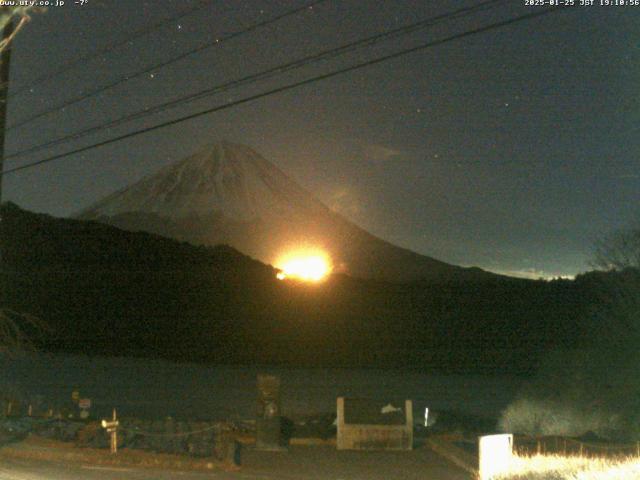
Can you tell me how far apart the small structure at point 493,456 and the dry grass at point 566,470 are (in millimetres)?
151

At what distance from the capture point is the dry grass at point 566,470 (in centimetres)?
1041

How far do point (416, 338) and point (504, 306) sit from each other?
8.96 m

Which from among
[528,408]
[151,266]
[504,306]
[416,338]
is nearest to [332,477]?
[528,408]

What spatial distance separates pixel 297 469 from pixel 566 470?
6.72 metres

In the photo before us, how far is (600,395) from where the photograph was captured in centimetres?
2517

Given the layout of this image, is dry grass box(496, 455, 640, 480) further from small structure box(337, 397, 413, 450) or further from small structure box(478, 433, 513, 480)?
small structure box(337, 397, 413, 450)

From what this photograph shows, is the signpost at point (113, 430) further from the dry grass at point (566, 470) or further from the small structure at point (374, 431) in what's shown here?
the dry grass at point (566, 470)

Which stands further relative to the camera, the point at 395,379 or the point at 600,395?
the point at 395,379

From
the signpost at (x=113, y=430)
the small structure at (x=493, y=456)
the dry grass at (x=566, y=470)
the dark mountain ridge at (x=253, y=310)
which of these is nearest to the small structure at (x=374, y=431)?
the signpost at (x=113, y=430)

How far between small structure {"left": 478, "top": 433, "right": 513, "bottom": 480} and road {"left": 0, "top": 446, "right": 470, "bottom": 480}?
274 cm

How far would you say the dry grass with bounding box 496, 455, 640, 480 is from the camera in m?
10.4

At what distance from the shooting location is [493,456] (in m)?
12.2

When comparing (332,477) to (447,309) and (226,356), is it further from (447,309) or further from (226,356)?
(447,309)

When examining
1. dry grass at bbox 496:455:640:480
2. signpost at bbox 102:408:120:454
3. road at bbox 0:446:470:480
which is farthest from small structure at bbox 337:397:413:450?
dry grass at bbox 496:455:640:480
